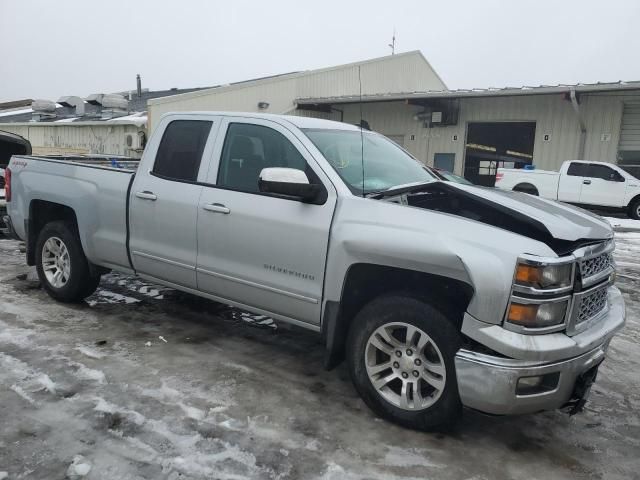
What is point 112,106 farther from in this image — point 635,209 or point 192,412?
point 192,412

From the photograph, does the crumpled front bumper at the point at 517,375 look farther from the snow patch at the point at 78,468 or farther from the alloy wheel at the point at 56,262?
the alloy wheel at the point at 56,262

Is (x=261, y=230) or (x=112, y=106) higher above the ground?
(x=112, y=106)

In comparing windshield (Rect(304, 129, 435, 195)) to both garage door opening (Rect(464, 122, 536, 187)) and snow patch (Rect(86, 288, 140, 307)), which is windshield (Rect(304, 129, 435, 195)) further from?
garage door opening (Rect(464, 122, 536, 187))

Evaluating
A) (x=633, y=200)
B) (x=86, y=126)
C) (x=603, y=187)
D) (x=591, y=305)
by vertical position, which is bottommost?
(x=633, y=200)

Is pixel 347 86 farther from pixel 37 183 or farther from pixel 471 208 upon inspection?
pixel 471 208

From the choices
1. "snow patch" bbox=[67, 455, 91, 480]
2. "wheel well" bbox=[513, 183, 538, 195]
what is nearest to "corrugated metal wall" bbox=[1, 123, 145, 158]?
"wheel well" bbox=[513, 183, 538, 195]

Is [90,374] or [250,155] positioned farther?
[250,155]

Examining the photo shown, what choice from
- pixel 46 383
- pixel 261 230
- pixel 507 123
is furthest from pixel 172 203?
pixel 507 123

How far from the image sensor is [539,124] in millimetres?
18266

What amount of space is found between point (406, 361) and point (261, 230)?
133 centimetres

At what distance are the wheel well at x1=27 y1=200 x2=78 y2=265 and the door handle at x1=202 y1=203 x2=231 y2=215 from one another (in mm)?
2148

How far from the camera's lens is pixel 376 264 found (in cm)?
328

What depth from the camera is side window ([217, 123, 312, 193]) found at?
3932 mm

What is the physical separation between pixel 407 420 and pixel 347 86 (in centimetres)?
2239
